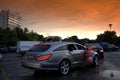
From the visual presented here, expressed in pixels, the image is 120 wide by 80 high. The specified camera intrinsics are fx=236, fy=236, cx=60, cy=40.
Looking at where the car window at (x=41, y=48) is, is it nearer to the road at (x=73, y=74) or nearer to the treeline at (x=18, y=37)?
the road at (x=73, y=74)

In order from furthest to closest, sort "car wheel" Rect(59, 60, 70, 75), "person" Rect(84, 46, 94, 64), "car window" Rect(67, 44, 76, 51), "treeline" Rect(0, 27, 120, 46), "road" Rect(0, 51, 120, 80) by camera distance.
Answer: "treeline" Rect(0, 27, 120, 46)
"person" Rect(84, 46, 94, 64)
"car window" Rect(67, 44, 76, 51)
"car wheel" Rect(59, 60, 70, 75)
"road" Rect(0, 51, 120, 80)

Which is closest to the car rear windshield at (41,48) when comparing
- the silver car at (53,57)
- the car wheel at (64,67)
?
Result: the silver car at (53,57)

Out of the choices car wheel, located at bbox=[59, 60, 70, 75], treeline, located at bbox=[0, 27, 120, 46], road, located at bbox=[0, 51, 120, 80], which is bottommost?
road, located at bbox=[0, 51, 120, 80]

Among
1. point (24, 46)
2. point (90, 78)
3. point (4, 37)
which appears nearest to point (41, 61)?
point (90, 78)

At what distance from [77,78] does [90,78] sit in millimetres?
547

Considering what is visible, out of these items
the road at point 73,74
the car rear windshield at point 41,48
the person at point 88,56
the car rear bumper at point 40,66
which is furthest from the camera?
the person at point 88,56

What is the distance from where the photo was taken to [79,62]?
1225 cm

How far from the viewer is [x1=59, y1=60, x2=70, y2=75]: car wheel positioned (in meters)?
10.8

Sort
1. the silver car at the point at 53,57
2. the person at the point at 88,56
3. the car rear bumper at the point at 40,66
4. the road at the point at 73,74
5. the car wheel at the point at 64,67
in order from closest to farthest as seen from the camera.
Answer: the road at the point at 73,74, the car rear bumper at the point at 40,66, the silver car at the point at 53,57, the car wheel at the point at 64,67, the person at the point at 88,56

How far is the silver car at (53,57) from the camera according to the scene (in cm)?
1027

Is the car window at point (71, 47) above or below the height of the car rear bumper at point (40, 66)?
above

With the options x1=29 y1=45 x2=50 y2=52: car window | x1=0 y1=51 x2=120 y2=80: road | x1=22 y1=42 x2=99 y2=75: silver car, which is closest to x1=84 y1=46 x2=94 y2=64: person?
x1=0 y1=51 x2=120 y2=80: road

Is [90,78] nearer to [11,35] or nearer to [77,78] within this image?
[77,78]

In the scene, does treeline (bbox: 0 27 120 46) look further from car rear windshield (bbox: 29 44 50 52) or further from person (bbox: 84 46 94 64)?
car rear windshield (bbox: 29 44 50 52)
